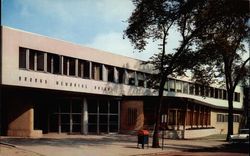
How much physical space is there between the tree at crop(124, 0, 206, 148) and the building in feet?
11.9

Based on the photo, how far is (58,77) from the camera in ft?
115

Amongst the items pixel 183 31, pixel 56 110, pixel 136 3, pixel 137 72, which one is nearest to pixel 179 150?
pixel 183 31

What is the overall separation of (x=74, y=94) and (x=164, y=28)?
10.5 meters

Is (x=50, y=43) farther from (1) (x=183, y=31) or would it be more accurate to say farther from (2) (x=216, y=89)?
(2) (x=216, y=89)

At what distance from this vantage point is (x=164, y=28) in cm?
3055

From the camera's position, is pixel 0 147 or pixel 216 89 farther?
pixel 216 89

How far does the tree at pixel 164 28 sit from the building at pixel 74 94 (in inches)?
143

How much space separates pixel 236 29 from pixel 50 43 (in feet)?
43.7

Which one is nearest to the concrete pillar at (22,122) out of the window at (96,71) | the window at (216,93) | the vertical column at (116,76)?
the window at (96,71)

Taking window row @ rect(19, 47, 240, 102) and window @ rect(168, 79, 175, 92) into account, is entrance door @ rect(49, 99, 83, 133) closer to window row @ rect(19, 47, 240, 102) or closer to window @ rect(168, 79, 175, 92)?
window row @ rect(19, 47, 240, 102)

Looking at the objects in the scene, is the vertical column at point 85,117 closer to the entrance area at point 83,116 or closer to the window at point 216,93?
the entrance area at point 83,116

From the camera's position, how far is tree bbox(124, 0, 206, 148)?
2911 cm

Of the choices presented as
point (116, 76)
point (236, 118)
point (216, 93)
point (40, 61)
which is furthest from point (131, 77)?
point (236, 118)

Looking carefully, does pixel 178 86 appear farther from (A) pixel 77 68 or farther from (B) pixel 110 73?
(A) pixel 77 68
